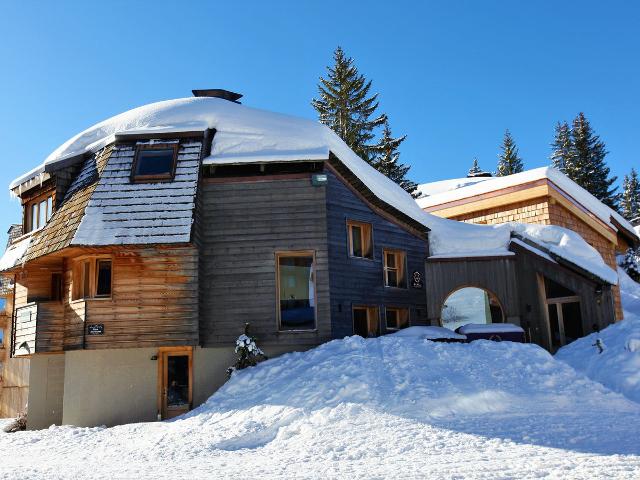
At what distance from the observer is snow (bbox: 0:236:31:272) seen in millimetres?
18677

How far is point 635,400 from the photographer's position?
13.8 metres

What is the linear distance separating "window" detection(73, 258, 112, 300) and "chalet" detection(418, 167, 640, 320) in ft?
45.7

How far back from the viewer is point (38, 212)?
64.4 feet

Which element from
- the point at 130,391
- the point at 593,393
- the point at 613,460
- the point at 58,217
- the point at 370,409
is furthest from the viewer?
the point at 58,217

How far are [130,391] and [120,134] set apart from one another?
7.02 m

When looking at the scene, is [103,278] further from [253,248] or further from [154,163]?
[253,248]

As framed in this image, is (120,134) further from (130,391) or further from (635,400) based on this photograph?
(635,400)

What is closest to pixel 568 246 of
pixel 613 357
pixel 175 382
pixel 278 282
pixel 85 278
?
pixel 613 357

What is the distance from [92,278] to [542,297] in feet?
44.1

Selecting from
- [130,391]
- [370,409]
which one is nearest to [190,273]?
[130,391]

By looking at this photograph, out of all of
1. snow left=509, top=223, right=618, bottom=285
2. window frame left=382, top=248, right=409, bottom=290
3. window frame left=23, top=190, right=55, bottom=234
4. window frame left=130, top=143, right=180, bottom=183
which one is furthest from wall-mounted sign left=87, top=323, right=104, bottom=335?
snow left=509, top=223, right=618, bottom=285

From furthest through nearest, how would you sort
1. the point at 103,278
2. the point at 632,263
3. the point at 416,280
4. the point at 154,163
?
the point at 632,263 < the point at 416,280 < the point at 154,163 < the point at 103,278

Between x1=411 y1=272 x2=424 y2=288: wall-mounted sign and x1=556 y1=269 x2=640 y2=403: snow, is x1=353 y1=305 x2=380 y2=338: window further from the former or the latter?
x1=556 y1=269 x2=640 y2=403: snow

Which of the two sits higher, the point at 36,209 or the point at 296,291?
the point at 36,209
